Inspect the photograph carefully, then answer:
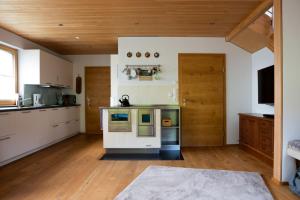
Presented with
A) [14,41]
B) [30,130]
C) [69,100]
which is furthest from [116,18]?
[69,100]

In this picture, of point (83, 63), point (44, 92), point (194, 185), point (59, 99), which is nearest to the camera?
point (194, 185)

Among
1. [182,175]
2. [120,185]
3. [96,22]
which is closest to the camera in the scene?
[120,185]

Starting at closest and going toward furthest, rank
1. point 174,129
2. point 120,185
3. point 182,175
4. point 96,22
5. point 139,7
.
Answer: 1. point 120,185
2. point 182,175
3. point 139,7
4. point 96,22
5. point 174,129

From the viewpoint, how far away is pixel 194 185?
2.41 m

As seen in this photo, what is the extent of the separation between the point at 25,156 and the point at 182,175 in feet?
8.93

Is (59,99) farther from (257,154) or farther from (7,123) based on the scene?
(257,154)

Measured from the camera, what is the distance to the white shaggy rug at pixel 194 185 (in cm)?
214

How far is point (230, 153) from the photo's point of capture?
12.9 feet

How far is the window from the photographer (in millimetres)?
3989

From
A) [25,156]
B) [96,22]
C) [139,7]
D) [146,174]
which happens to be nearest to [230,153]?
[146,174]

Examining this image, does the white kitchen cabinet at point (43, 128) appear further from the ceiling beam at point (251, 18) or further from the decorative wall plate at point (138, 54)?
the ceiling beam at point (251, 18)

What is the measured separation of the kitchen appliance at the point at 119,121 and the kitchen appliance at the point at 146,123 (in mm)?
186

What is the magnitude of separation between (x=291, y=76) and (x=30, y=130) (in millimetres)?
4046

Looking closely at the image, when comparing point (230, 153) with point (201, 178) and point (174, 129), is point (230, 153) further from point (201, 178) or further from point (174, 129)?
point (201, 178)
